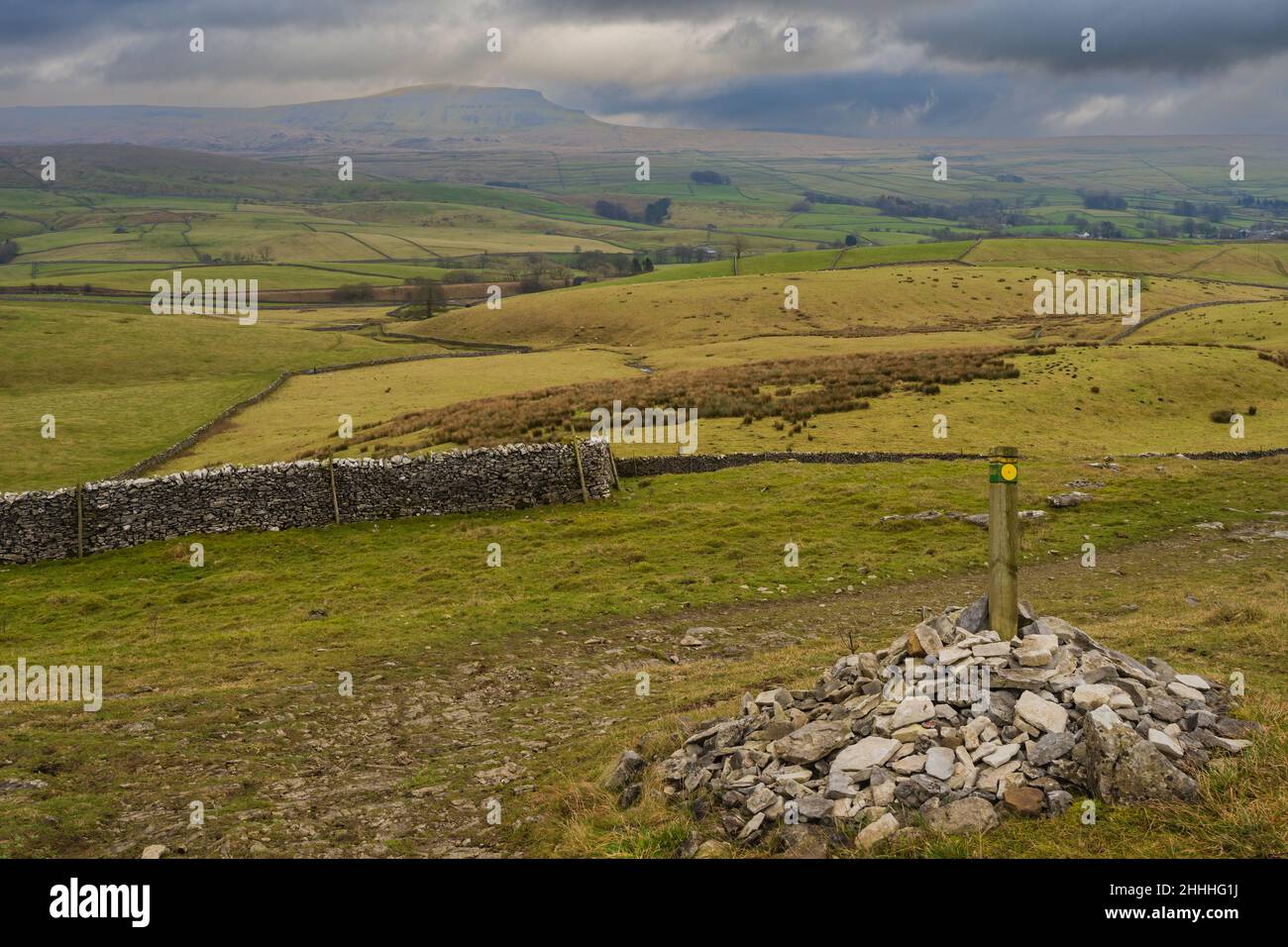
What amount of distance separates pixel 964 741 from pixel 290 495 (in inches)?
981

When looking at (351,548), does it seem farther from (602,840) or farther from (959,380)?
(959,380)

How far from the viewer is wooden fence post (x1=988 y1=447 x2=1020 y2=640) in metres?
11.2

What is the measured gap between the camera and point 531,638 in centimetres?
1959

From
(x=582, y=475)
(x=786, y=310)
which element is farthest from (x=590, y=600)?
(x=786, y=310)

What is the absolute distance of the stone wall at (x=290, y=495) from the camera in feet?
91.4

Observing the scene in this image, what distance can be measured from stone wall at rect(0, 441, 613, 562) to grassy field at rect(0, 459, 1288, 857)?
2.60 feet

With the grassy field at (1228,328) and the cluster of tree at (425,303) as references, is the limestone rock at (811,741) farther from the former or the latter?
the cluster of tree at (425,303)

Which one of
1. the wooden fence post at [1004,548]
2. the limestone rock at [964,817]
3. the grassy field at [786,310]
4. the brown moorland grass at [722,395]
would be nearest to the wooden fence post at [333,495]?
the brown moorland grass at [722,395]

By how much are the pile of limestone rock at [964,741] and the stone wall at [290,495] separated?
20.8m

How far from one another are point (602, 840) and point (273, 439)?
4727 cm

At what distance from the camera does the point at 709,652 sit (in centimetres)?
1842

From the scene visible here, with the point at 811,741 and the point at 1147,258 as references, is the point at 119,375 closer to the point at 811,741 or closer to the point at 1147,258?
the point at 811,741
